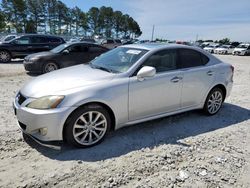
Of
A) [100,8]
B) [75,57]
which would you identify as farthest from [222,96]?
[100,8]

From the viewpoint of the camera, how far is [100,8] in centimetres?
6475

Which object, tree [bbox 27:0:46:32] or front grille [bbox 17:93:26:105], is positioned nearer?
front grille [bbox 17:93:26:105]

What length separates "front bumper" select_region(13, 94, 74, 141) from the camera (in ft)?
10.9

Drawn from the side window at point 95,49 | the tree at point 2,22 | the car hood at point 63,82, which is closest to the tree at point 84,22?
the tree at point 2,22

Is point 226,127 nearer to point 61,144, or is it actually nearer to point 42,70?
point 61,144

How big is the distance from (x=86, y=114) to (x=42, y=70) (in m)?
6.80

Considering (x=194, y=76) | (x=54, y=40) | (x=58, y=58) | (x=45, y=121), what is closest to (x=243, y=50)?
(x=54, y=40)

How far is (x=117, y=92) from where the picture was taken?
3.75m

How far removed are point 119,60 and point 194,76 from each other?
147 cm

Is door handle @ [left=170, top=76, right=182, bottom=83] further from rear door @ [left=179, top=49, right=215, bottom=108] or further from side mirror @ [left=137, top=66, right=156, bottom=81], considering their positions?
side mirror @ [left=137, top=66, right=156, bottom=81]

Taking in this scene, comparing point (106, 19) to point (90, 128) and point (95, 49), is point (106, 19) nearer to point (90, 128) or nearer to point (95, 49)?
point (95, 49)

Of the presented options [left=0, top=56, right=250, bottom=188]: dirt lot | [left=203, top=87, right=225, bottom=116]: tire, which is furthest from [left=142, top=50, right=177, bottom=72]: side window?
[left=203, top=87, right=225, bottom=116]: tire

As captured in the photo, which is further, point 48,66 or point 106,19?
point 106,19

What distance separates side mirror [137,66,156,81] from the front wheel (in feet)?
5.87
